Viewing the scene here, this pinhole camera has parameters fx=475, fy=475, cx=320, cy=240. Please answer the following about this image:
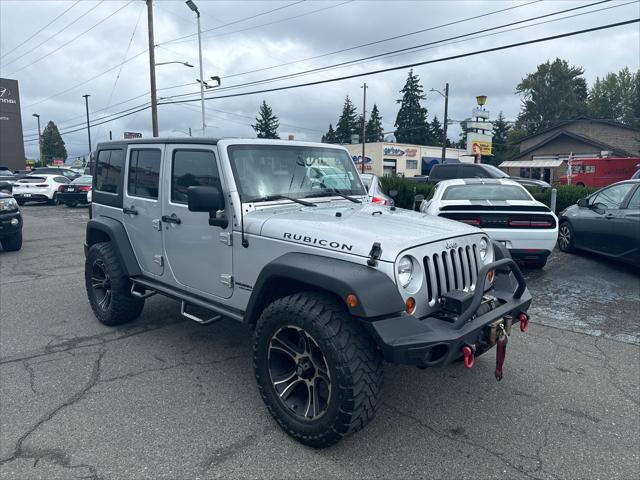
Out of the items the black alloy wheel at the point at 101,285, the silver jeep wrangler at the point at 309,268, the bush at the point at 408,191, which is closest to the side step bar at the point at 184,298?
the silver jeep wrangler at the point at 309,268

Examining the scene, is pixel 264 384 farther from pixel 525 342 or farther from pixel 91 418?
pixel 525 342

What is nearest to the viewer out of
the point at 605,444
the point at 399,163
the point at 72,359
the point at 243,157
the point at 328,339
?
the point at 328,339

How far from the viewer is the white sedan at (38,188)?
20859 millimetres

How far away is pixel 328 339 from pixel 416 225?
1127 mm

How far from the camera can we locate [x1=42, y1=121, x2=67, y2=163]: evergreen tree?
10656cm

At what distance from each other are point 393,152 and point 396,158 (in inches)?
35.1

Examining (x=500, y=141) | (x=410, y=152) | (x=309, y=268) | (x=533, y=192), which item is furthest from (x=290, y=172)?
(x=500, y=141)

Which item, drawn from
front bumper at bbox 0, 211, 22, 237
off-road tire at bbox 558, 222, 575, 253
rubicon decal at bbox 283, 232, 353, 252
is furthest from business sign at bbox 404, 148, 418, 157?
rubicon decal at bbox 283, 232, 353, 252

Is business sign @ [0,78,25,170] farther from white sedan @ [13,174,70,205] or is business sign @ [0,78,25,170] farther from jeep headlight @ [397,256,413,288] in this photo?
jeep headlight @ [397,256,413,288]

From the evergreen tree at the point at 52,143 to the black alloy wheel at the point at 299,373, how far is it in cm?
11940

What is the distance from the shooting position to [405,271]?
284cm

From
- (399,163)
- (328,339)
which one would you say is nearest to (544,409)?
(328,339)

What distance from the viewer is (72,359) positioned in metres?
4.27

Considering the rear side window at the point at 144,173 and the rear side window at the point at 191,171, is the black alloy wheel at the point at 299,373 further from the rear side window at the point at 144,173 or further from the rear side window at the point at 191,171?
the rear side window at the point at 144,173
